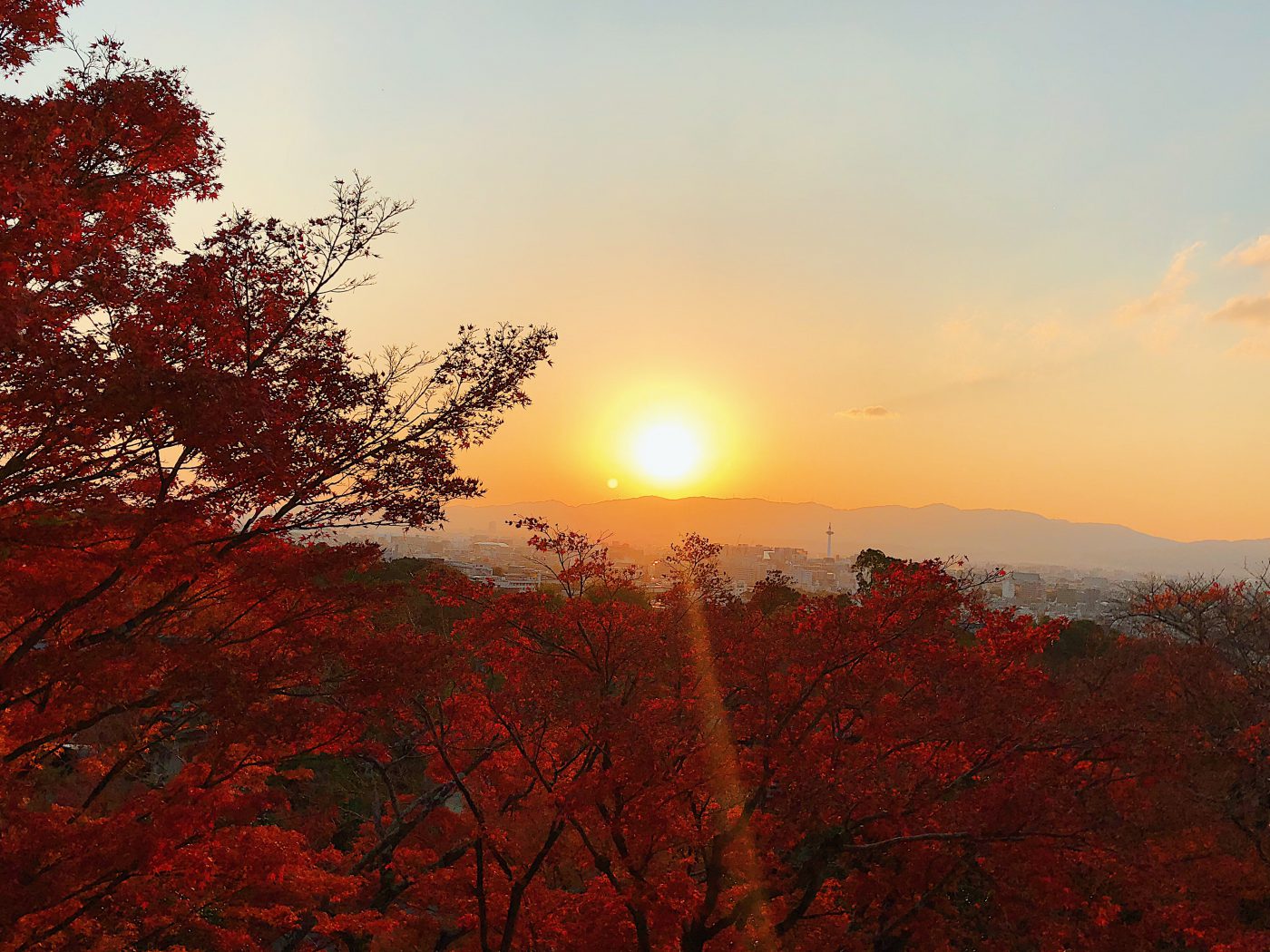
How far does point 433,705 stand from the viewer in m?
16.7

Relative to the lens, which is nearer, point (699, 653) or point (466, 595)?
point (466, 595)

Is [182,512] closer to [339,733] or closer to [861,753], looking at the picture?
[339,733]

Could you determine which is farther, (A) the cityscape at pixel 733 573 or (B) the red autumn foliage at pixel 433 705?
(A) the cityscape at pixel 733 573

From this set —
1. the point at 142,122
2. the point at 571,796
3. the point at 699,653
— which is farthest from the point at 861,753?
the point at 142,122

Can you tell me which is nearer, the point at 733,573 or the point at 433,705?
the point at 433,705

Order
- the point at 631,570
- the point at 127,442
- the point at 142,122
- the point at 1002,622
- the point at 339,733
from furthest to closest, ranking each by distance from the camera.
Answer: the point at 1002,622
the point at 631,570
the point at 339,733
the point at 142,122
the point at 127,442

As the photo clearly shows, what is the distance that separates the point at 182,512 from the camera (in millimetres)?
6152

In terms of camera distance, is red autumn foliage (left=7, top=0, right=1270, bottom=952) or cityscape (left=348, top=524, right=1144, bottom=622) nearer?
red autumn foliage (left=7, top=0, right=1270, bottom=952)

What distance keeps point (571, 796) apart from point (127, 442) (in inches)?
256

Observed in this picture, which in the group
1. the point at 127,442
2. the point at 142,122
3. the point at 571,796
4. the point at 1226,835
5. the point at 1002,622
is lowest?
the point at 1226,835

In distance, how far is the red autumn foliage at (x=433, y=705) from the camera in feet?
19.5

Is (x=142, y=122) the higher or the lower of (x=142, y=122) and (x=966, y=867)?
the higher

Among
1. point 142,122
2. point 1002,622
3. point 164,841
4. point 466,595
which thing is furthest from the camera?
point 1002,622

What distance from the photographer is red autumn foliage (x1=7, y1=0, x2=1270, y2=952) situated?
5941 millimetres
